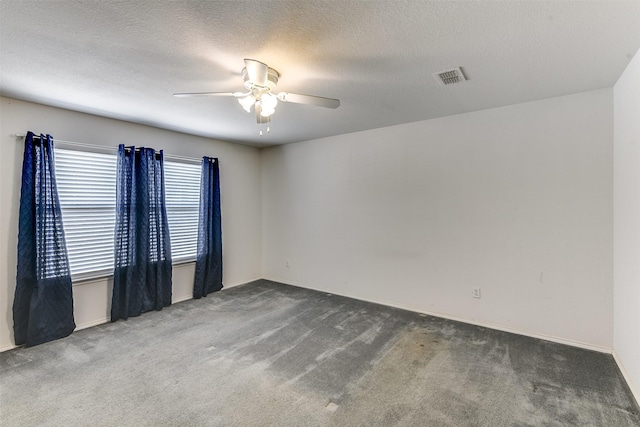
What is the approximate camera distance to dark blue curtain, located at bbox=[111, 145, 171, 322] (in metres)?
3.45

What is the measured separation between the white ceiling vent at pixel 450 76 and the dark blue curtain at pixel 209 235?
3232 millimetres

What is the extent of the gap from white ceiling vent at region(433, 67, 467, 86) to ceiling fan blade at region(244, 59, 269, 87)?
51.7 inches

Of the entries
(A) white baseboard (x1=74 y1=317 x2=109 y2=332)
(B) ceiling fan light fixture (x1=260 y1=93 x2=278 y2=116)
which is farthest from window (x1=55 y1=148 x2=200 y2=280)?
(B) ceiling fan light fixture (x1=260 y1=93 x2=278 y2=116)

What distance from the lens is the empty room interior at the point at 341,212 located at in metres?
1.82

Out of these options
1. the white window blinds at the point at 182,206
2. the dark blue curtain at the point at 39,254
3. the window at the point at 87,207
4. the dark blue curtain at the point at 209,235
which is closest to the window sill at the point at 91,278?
the window at the point at 87,207

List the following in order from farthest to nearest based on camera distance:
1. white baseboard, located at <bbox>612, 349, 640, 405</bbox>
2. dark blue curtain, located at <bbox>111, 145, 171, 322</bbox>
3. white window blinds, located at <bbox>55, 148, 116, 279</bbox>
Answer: dark blue curtain, located at <bbox>111, 145, 171, 322</bbox>, white window blinds, located at <bbox>55, 148, 116, 279</bbox>, white baseboard, located at <bbox>612, 349, 640, 405</bbox>

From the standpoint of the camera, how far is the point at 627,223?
2262 millimetres

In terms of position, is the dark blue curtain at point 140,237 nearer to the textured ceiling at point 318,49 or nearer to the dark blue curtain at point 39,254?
the dark blue curtain at point 39,254

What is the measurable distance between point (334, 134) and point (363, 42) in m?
2.45

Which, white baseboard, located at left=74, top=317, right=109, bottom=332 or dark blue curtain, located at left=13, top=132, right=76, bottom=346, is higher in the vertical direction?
dark blue curtain, located at left=13, top=132, right=76, bottom=346

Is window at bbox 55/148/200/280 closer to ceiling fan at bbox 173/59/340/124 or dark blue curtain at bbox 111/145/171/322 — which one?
dark blue curtain at bbox 111/145/171/322

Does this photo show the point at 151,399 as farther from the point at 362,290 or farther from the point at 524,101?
the point at 524,101

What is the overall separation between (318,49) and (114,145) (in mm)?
2803

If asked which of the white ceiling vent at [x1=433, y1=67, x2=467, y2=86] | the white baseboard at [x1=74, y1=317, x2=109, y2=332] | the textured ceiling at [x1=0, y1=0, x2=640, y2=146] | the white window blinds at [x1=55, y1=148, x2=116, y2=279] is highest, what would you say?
the white ceiling vent at [x1=433, y1=67, x2=467, y2=86]
